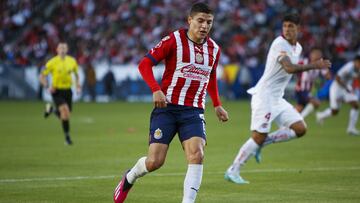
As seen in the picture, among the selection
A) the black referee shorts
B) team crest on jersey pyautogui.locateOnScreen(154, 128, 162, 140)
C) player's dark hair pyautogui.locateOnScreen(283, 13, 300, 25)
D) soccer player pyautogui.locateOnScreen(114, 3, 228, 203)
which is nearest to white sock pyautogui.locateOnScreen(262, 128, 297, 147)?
player's dark hair pyautogui.locateOnScreen(283, 13, 300, 25)

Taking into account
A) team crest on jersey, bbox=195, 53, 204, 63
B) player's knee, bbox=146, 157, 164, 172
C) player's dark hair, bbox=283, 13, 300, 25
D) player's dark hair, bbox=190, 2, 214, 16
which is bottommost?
player's knee, bbox=146, 157, 164, 172

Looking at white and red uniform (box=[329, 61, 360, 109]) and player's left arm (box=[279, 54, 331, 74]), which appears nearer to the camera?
player's left arm (box=[279, 54, 331, 74])

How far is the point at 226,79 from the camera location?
39.8 m

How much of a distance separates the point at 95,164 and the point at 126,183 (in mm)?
5335

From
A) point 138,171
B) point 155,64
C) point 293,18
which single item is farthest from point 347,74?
point 155,64

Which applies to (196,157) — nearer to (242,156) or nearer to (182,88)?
(182,88)

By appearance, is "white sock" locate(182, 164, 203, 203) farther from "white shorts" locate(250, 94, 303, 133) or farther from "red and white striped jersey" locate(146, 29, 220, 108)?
"white shorts" locate(250, 94, 303, 133)

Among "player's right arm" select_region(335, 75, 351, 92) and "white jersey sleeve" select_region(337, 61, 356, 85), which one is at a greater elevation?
"white jersey sleeve" select_region(337, 61, 356, 85)

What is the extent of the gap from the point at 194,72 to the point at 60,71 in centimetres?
1120

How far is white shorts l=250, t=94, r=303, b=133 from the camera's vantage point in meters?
12.6

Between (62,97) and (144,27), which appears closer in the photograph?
(62,97)

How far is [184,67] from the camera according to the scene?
9398 mm

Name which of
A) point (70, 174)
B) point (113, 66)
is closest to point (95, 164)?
point (70, 174)

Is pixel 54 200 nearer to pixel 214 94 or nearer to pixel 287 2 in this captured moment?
pixel 214 94
